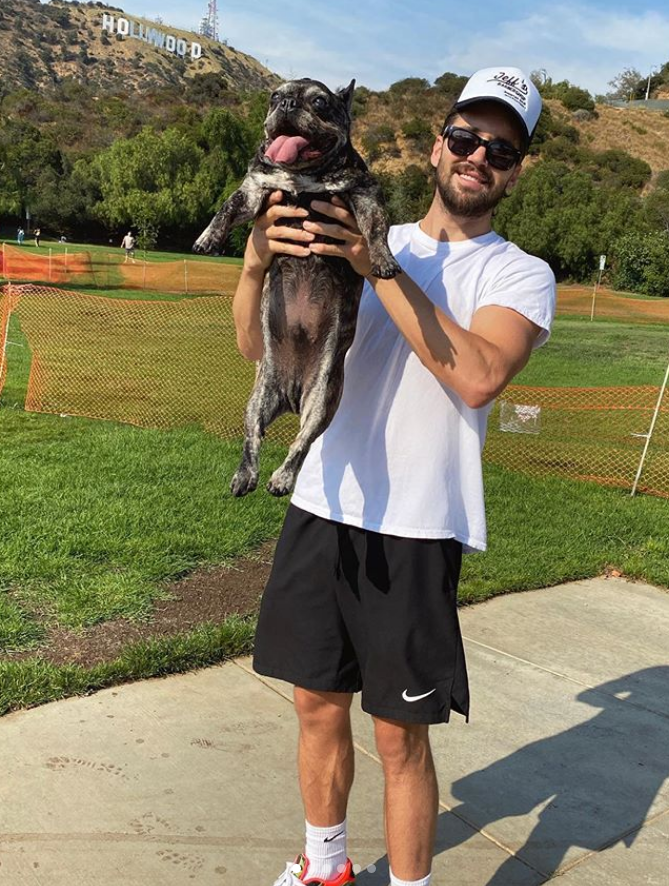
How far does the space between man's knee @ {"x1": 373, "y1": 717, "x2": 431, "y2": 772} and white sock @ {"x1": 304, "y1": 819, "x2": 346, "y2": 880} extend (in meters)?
0.43

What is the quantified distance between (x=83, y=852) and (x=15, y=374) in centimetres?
947

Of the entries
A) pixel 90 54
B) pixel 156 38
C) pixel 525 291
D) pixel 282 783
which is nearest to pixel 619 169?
pixel 282 783

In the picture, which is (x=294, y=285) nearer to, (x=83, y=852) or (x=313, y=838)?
(x=313, y=838)

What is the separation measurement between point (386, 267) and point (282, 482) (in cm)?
61

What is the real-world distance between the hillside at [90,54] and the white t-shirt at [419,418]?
4611 inches

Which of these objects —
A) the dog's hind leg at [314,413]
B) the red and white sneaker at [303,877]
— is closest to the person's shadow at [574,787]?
the red and white sneaker at [303,877]

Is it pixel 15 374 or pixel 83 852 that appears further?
pixel 15 374

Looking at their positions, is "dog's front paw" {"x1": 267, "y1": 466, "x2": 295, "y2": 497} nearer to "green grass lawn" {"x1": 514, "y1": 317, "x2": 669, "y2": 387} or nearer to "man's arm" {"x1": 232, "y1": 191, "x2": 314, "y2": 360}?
"man's arm" {"x1": 232, "y1": 191, "x2": 314, "y2": 360}

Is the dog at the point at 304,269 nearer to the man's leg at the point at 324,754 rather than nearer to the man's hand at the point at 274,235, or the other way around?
the man's hand at the point at 274,235

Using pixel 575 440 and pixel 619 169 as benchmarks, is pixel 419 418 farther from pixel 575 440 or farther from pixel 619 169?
pixel 619 169

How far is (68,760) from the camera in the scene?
3.07 metres

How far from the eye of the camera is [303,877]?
2.46 m

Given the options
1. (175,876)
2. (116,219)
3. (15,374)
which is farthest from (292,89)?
(116,219)

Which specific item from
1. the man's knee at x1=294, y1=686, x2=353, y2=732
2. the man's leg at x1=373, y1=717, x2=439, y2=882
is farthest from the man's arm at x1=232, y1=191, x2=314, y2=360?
the man's leg at x1=373, y1=717, x2=439, y2=882
